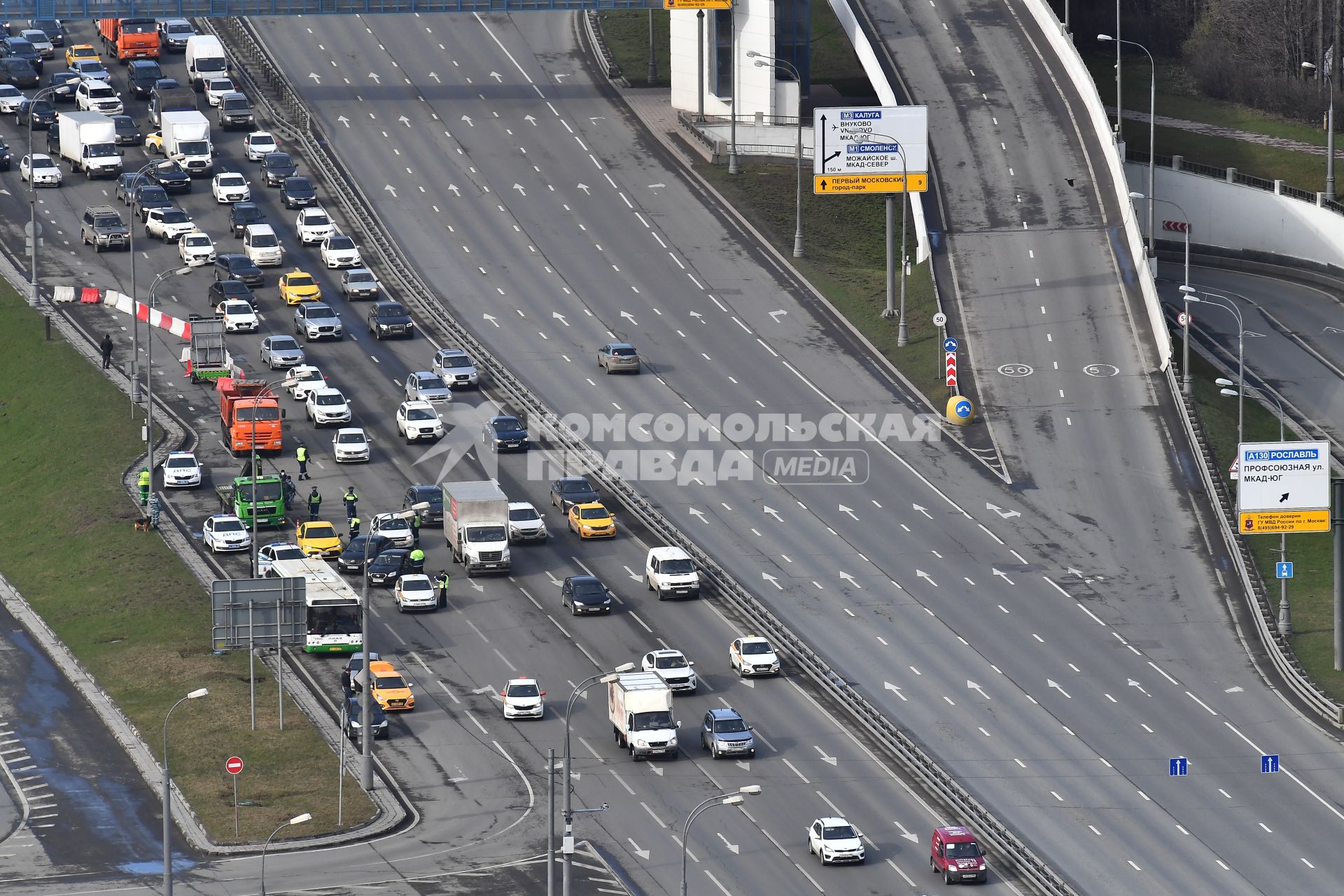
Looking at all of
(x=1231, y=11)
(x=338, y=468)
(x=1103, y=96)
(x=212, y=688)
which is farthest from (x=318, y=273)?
(x=1231, y=11)

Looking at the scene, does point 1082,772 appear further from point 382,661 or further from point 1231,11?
point 1231,11

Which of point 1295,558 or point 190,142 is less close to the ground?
point 190,142

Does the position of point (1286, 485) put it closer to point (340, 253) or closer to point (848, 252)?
point (848, 252)

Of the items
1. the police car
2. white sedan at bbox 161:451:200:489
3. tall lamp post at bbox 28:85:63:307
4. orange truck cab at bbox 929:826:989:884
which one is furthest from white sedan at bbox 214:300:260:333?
orange truck cab at bbox 929:826:989:884

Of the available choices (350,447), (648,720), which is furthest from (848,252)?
(648,720)

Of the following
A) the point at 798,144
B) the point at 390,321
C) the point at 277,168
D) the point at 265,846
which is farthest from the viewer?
the point at 277,168

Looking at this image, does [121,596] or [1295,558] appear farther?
[1295,558]

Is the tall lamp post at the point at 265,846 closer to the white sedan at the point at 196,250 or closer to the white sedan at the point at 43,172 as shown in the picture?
the white sedan at the point at 196,250
